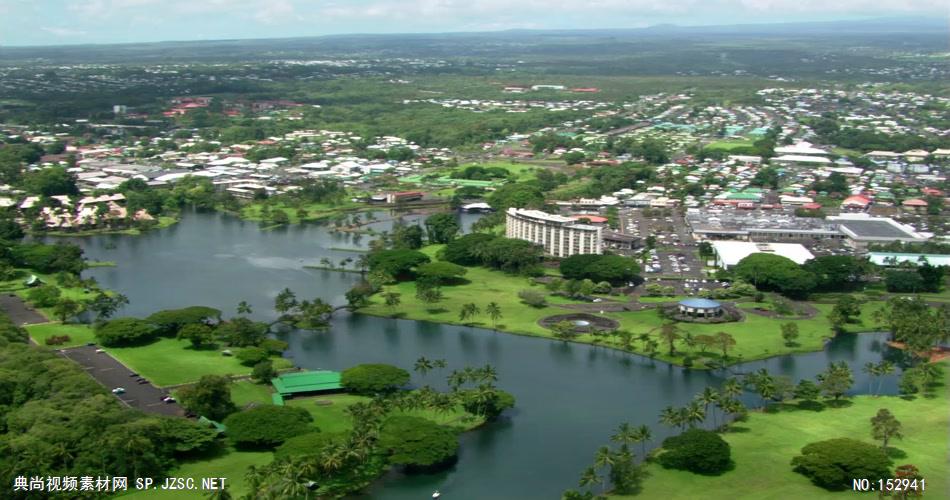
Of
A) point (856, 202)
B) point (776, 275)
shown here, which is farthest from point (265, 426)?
point (856, 202)

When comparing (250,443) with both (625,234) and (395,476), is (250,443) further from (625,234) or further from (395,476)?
(625,234)

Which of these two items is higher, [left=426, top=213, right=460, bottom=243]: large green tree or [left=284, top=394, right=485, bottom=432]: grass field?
[left=426, top=213, right=460, bottom=243]: large green tree

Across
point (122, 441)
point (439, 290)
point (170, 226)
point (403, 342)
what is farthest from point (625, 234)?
point (122, 441)

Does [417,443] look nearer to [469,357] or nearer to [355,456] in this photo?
[355,456]

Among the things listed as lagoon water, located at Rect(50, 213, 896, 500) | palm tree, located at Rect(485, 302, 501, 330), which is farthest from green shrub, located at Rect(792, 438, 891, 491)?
palm tree, located at Rect(485, 302, 501, 330)

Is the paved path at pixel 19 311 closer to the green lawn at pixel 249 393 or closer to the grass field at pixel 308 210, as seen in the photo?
the green lawn at pixel 249 393

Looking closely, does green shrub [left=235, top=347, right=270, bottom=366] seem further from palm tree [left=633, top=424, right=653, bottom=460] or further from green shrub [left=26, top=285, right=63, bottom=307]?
palm tree [left=633, top=424, right=653, bottom=460]
